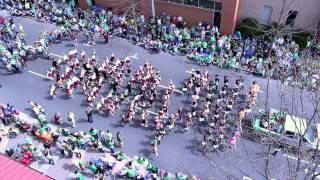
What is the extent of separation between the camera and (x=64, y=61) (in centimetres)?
2612

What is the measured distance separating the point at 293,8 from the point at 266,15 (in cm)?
204

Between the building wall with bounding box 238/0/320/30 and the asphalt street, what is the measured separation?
5.62 m

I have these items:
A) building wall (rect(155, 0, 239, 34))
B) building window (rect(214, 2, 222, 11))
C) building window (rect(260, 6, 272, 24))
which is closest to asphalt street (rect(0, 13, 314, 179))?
building wall (rect(155, 0, 239, 34))

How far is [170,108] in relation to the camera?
23031 millimetres

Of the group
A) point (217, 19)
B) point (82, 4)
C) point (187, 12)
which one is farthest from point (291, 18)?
point (82, 4)

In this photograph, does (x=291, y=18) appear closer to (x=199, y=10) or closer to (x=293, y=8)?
(x=293, y=8)

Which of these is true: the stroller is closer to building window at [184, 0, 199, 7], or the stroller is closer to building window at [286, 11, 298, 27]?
building window at [184, 0, 199, 7]

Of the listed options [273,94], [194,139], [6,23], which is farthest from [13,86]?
[273,94]

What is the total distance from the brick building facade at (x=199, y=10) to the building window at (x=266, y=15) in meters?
2.00

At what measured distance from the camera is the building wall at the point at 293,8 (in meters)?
26.7

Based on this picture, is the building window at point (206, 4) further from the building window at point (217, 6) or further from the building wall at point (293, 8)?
the building wall at point (293, 8)

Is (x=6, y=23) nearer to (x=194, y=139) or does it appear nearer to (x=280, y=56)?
(x=194, y=139)

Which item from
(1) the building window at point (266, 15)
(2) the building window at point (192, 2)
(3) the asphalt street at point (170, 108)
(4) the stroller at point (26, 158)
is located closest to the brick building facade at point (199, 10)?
(2) the building window at point (192, 2)

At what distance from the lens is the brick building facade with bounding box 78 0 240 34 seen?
2750 centimetres
